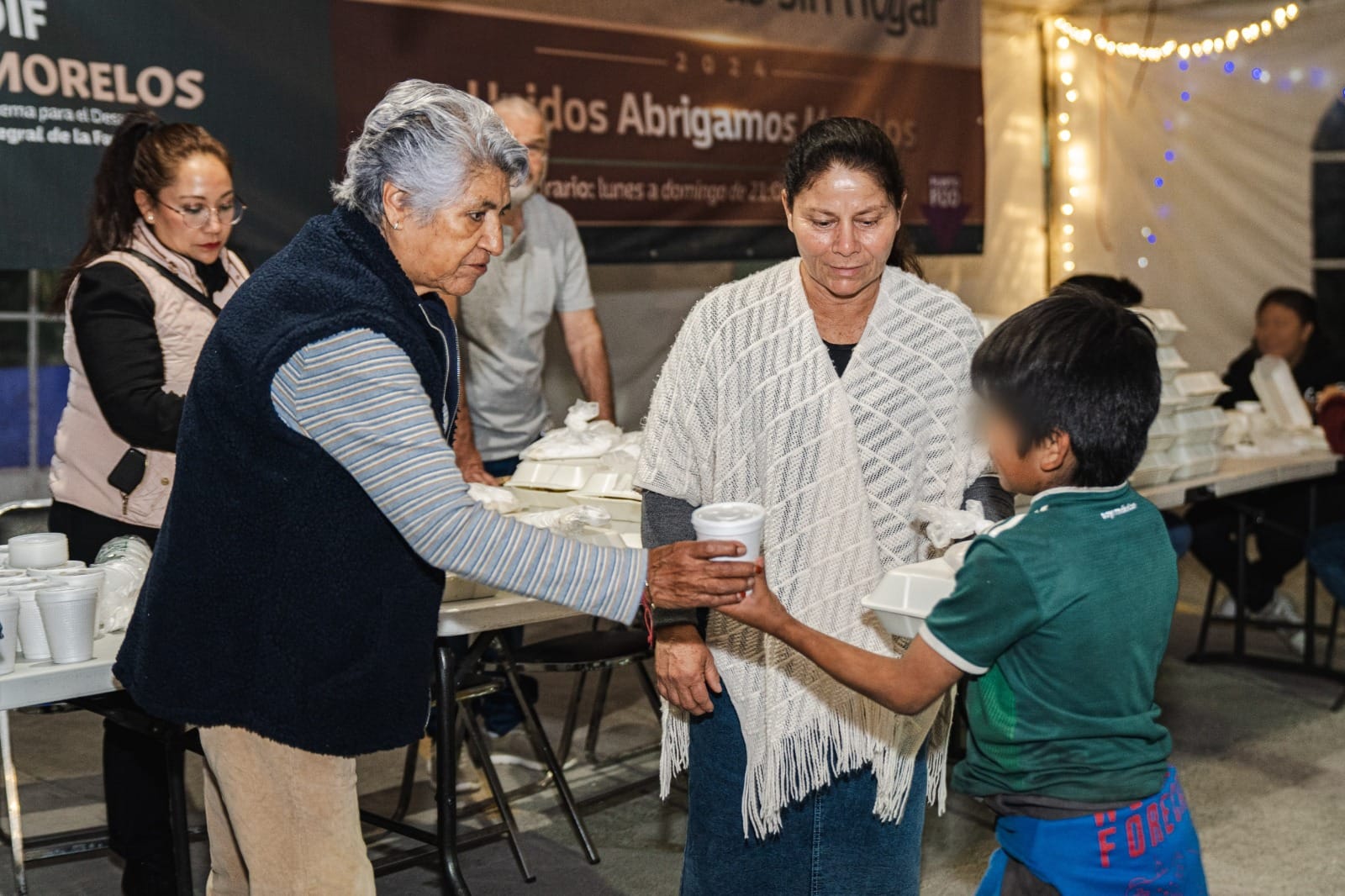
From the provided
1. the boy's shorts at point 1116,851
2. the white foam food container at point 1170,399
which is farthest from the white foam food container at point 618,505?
the white foam food container at point 1170,399

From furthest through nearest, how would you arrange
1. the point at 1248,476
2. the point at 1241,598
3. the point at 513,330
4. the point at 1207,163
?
1. the point at 1207,163
2. the point at 1241,598
3. the point at 1248,476
4. the point at 513,330

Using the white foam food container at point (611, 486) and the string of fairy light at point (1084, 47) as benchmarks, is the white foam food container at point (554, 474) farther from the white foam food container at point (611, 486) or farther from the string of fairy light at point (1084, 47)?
the string of fairy light at point (1084, 47)

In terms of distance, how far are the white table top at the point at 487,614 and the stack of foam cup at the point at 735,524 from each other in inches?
42.9

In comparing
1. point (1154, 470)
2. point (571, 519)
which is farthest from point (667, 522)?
point (1154, 470)

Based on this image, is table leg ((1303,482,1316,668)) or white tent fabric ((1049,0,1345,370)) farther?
white tent fabric ((1049,0,1345,370))

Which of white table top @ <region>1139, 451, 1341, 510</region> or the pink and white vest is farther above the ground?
the pink and white vest

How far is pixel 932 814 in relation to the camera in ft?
13.5

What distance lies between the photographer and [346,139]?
5059mm

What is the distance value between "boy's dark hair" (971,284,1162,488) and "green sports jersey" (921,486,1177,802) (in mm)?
59

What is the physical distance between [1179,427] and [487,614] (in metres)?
3.06

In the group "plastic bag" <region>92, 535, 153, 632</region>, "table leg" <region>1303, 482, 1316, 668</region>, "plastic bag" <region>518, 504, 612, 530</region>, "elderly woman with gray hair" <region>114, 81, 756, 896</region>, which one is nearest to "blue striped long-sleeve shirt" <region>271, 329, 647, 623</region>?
"elderly woman with gray hair" <region>114, 81, 756, 896</region>

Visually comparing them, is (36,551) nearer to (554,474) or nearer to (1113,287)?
(554,474)

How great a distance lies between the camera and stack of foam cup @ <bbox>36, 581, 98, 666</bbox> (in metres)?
2.47

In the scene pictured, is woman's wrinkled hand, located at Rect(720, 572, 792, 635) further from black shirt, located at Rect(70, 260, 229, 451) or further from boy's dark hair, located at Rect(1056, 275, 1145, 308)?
boy's dark hair, located at Rect(1056, 275, 1145, 308)
